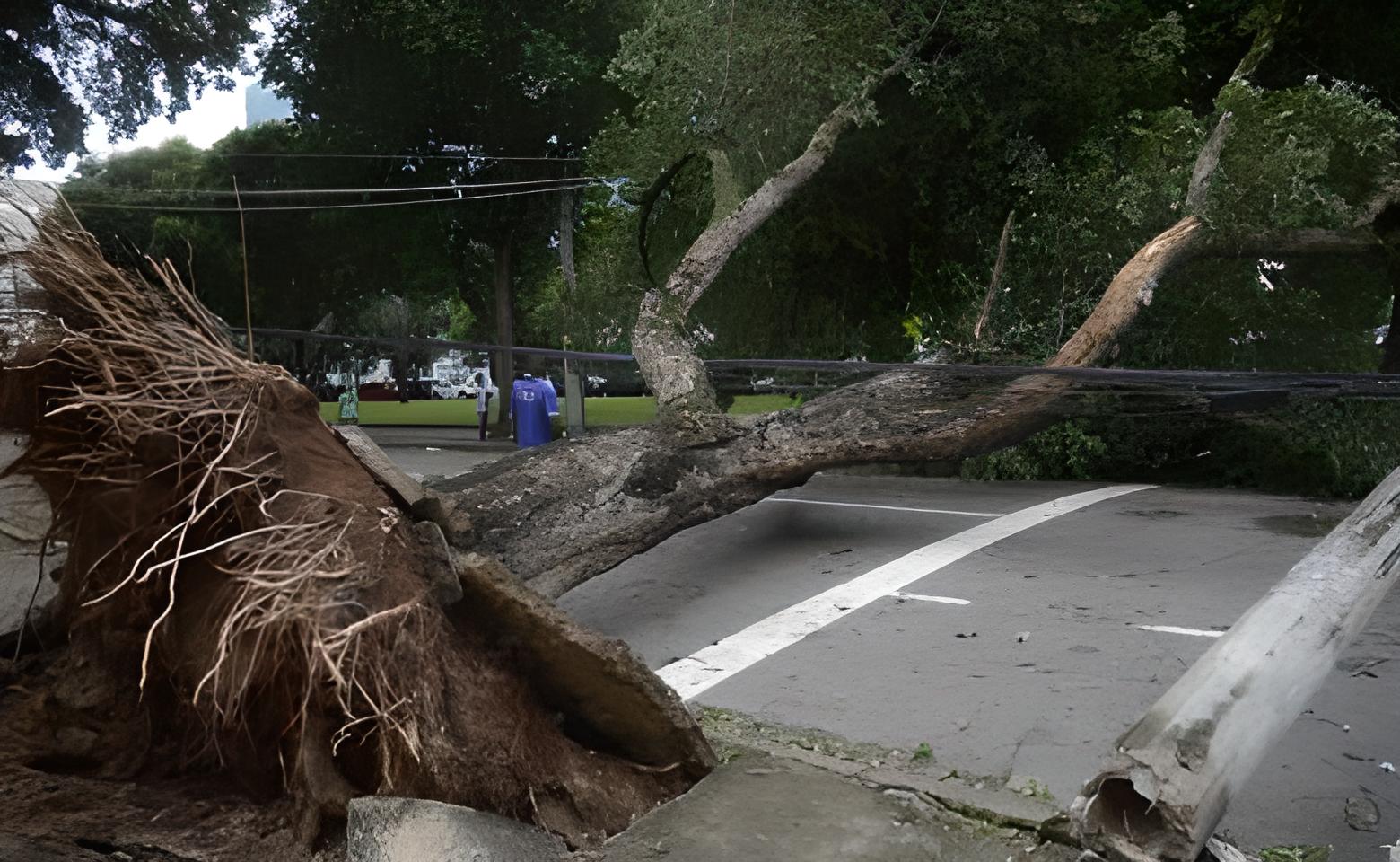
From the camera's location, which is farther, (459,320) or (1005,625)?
(459,320)

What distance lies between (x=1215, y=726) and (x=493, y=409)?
16397 mm

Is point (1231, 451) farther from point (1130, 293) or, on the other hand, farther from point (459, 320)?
point (459, 320)

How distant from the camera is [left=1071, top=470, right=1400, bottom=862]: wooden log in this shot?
2592mm

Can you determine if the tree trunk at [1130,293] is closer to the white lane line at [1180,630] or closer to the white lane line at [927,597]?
the white lane line at [927,597]

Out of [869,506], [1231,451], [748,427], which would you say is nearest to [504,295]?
[869,506]

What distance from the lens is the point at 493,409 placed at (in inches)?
720

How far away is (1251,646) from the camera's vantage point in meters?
3.06

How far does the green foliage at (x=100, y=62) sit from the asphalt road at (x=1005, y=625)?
8051 mm

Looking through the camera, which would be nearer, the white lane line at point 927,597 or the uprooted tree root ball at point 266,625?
the uprooted tree root ball at point 266,625

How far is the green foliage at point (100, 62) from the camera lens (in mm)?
10875

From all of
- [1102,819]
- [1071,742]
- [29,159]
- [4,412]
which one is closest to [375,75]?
[29,159]

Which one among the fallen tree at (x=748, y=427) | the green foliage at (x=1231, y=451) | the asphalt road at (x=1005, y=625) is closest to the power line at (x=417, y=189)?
the fallen tree at (x=748, y=427)

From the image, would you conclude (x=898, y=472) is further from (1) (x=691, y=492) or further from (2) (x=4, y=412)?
(2) (x=4, y=412)

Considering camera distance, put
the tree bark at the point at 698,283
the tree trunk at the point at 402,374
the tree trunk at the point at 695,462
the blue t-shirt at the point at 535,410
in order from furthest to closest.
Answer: the tree trunk at the point at 402,374, the blue t-shirt at the point at 535,410, the tree bark at the point at 698,283, the tree trunk at the point at 695,462
